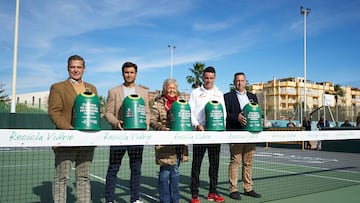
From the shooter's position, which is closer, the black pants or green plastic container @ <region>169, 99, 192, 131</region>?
green plastic container @ <region>169, 99, 192, 131</region>

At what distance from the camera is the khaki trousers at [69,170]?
371 centimetres

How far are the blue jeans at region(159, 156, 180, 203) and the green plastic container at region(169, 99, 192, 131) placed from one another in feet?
1.90

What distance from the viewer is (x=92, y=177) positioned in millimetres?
7930

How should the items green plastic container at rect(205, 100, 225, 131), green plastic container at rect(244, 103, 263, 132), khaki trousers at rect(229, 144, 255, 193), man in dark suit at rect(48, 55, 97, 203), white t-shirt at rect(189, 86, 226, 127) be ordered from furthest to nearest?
khaki trousers at rect(229, 144, 255, 193), white t-shirt at rect(189, 86, 226, 127), green plastic container at rect(244, 103, 263, 132), green plastic container at rect(205, 100, 225, 131), man in dark suit at rect(48, 55, 97, 203)

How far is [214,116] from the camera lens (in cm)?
484

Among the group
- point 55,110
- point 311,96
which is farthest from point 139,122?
point 311,96

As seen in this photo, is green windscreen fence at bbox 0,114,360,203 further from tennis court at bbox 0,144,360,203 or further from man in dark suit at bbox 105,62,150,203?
man in dark suit at bbox 105,62,150,203

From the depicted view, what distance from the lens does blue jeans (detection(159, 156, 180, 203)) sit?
14.7 ft

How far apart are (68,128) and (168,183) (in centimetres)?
166

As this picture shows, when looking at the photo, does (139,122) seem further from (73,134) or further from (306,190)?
(306,190)

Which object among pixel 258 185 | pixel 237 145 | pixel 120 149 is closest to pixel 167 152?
pixel 120 149

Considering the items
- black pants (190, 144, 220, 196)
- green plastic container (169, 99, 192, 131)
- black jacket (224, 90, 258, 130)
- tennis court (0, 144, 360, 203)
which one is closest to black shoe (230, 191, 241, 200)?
tennis court (0, 144, 360, 203)

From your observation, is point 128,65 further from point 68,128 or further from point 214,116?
point 214,116

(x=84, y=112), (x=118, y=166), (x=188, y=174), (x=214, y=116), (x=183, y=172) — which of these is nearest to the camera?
(x=84, y=112)
